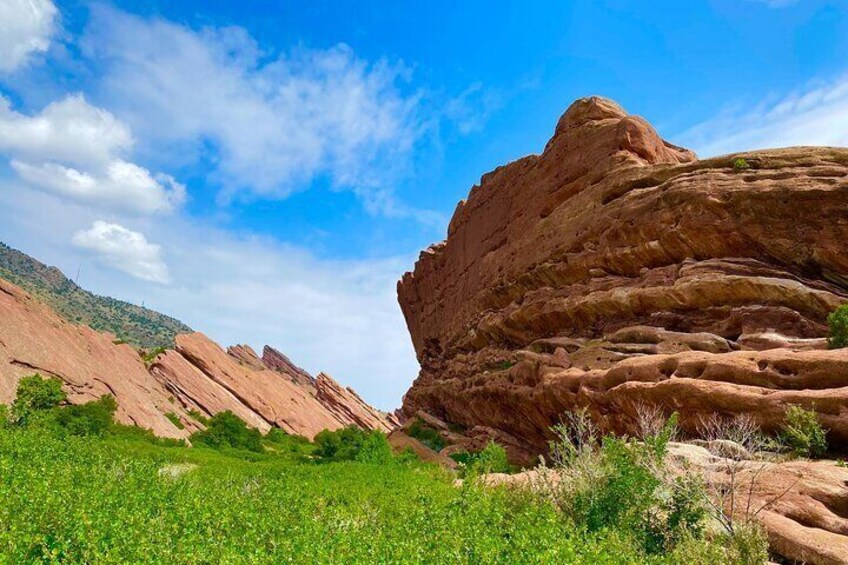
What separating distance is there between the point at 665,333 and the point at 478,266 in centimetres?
2846

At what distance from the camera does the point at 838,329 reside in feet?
60.9

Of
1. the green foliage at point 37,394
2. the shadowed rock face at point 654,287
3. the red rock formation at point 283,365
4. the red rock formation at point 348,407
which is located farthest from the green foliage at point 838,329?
the red rock formation at point 283,365

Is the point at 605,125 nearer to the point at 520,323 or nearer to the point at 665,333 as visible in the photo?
the point at 520,323

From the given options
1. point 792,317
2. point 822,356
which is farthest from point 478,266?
point 822,356

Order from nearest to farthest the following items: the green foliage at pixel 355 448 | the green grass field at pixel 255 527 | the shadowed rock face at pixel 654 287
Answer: the green grass field at pixel 255 527
the shadowed rock face at pixel 654 287
the green foliage at pixel 355 448

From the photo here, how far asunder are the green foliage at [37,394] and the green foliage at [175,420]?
11940 mm

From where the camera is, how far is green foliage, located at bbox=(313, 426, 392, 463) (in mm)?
30703

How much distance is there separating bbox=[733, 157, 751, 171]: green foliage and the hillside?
125m

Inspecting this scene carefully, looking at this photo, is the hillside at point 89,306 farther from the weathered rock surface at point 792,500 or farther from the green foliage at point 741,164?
the weathered rock surface at point 792,500

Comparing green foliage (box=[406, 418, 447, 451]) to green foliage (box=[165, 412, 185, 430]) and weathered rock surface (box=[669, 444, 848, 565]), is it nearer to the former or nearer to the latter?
green foliage (box=[165, 412, 185, 430])

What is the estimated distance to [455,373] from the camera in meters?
49.1

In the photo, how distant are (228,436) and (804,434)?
149ft

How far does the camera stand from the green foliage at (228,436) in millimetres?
44719

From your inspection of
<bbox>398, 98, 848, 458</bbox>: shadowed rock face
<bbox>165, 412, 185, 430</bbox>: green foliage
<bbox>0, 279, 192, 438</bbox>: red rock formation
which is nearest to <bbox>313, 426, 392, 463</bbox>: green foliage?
<bbox>398, 98, 848, 458</bbox>: shadowed rock face
